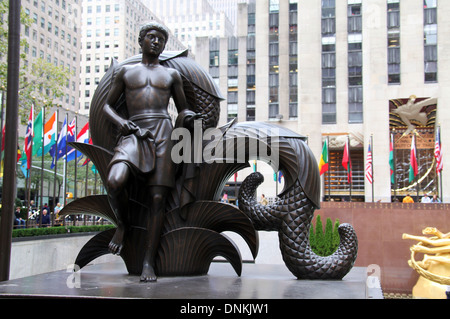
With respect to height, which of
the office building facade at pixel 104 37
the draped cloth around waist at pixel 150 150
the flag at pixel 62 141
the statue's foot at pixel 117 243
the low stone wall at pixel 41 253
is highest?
the office building facade at pixel 104 37

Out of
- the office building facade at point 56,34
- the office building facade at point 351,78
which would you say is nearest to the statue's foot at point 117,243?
the office building facade at point 351,78

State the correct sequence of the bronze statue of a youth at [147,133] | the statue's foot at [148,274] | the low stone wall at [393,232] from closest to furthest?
1. the statue's foot at [148,274]
2. the bronze statue of a youth at [147,133]
3. the low stone wall at [393,232]

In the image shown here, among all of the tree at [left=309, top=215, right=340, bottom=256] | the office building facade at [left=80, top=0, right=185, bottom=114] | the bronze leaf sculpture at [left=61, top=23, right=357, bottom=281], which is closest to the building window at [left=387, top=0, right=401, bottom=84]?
the tree at [left=309, top=215, right=340, bottom=256]

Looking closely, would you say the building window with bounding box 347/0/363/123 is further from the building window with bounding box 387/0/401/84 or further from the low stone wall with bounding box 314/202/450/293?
the low stone wall with bounding box 314/202/450/293

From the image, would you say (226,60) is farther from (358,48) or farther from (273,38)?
(358,48)

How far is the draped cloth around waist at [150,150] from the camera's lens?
5.16 m

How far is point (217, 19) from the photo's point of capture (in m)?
118

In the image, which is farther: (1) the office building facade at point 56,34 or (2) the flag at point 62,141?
(1) the office building facade at point 56,34

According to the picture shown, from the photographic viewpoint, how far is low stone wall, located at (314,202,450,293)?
56.4 ft

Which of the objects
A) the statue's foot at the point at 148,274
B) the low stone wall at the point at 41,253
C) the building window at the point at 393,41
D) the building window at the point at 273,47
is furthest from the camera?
the building window at the point at 273,47

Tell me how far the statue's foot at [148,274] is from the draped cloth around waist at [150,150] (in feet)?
3.04

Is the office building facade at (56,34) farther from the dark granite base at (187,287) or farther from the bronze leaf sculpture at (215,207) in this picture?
the dark granite base at (187,287)

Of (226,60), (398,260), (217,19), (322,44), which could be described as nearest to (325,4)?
(322,44)

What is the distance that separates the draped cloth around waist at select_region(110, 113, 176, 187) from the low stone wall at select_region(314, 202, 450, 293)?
13.7 meters
